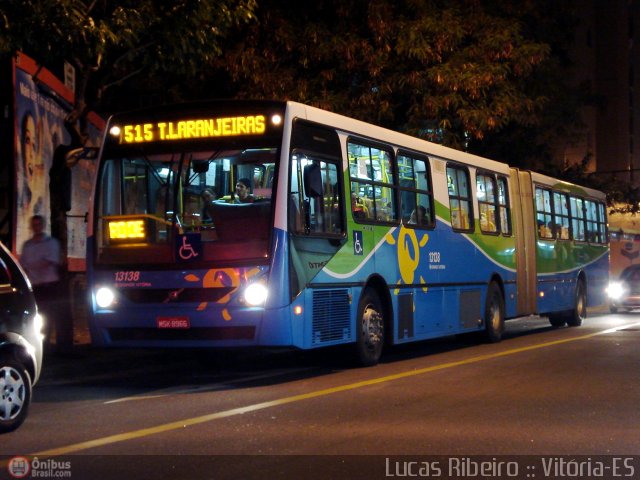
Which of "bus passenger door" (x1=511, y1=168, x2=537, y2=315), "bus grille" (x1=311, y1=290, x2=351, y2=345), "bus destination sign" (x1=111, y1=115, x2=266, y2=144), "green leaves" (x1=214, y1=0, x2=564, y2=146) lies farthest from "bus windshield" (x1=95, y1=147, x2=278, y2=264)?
"bus passenger door" (x1=511, y1=168, x2=537, y2=315)

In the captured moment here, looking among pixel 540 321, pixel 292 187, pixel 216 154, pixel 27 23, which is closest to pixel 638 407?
pixel 292 187

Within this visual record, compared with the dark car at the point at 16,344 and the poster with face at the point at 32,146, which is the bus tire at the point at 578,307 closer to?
the poster with face at the point at 32,146

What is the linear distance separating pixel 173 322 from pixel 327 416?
3.09 metres

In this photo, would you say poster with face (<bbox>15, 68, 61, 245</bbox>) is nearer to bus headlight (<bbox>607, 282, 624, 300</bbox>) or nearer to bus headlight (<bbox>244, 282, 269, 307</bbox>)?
bus headlight (<bbox>244, 282, 269, 307</bbox>)

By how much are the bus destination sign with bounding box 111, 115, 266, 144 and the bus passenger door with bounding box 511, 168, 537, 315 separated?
944 cm

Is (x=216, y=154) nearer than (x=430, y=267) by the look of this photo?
Yes

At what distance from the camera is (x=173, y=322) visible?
11.8m

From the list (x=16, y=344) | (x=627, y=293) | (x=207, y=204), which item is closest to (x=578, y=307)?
(x=627, y=293)

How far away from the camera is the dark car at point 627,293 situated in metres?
30.1

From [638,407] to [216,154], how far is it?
5.43 metres

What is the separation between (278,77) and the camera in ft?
65.7

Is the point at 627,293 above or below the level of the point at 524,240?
below

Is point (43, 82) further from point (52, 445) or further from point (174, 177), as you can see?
point (52, 445)

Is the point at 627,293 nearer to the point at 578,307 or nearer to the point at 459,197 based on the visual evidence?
the point at 578,307
